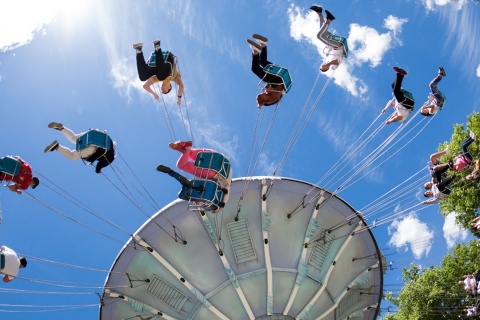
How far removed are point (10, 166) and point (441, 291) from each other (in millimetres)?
24686

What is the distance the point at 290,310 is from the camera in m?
18.7

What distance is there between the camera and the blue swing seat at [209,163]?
1673 centimetres

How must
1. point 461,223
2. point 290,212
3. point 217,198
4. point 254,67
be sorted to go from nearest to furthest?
point 217,198, point 254,67, point 290,212, point 461,223

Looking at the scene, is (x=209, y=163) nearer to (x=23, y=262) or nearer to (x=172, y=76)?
(x=172, y=76)

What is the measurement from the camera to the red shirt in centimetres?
1781

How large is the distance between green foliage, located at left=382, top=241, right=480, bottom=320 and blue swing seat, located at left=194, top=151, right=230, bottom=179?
1897 centimetres

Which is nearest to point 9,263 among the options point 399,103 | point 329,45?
point 329,45

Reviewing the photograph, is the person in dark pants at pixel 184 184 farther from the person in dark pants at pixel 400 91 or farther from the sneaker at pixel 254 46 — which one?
the person in dark pants at pixel 400 91

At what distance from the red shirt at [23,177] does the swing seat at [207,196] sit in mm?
6284

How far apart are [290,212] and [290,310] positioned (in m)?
3.73

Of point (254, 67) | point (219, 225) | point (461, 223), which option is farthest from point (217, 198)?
point (461, 223)

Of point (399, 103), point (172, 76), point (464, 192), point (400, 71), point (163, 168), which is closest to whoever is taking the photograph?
point (163, 168)

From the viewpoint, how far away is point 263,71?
18.3m

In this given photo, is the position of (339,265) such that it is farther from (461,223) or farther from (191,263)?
(461,223)
